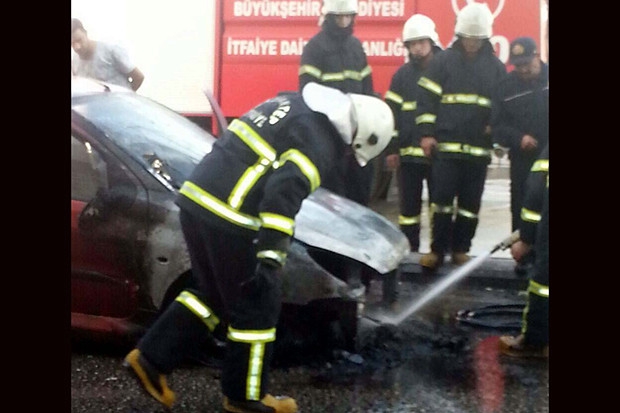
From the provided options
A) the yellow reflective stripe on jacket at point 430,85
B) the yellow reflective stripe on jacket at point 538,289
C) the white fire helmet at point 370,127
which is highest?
the yellow reflective stripe on jacket at point 430,85

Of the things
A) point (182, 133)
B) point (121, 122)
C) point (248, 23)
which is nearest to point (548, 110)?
point (248, 23)

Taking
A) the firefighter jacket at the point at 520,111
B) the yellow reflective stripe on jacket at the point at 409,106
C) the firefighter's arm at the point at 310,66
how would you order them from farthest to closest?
the yellow reflective stripe on jacket at the point at 409,106 → the firefighter's arm at the point at 310,66 → the firefighter jacket at the point at 520,111

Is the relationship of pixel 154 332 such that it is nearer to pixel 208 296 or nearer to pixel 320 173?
pixel 208 296

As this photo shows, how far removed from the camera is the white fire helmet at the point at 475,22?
3593mm

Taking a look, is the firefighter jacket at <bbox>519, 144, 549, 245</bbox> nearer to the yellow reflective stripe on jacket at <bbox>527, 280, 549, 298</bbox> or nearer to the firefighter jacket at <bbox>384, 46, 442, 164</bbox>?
A: the yellow reflective stripe on jacket at <bbox>527, 280, 549, 298</bbox>

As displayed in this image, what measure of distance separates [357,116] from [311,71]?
0.37 meters

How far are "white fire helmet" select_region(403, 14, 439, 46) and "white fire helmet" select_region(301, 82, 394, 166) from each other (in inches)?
13.5

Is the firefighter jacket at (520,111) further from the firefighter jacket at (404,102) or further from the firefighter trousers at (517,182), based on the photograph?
the firefighter jacket at (404,102)

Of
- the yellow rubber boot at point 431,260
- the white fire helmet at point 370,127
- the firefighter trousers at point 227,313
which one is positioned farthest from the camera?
the yellow rubber boot at point 431,260

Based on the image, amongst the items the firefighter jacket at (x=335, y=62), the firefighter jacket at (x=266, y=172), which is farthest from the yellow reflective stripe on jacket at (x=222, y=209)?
the firefighter jacket at (x=335, y=62)

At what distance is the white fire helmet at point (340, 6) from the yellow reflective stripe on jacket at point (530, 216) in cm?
111

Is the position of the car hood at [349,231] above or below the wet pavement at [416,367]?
above

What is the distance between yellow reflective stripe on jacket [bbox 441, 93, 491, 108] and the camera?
12.3 feet
